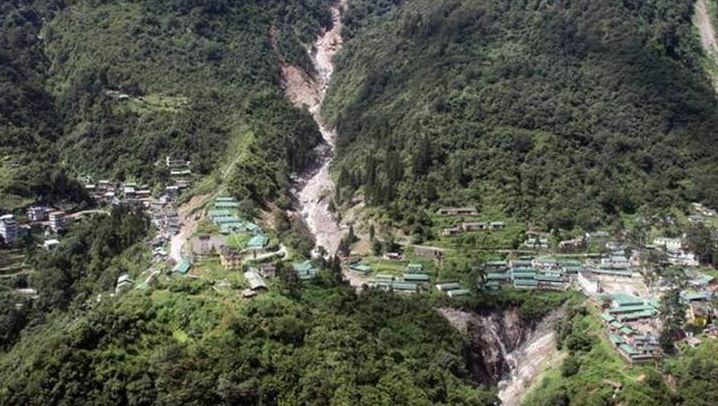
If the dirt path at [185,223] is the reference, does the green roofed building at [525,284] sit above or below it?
below

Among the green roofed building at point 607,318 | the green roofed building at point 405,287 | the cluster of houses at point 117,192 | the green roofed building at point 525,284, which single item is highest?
the cluster of houses at point 117,192

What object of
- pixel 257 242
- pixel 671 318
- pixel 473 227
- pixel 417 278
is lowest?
pixel 671 318

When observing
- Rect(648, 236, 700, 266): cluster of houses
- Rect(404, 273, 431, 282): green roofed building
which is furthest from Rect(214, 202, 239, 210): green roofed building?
Rect(648, 236, 700, 266): cluster of houses

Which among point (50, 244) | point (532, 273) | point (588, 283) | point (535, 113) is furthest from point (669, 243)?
point (50, 244)

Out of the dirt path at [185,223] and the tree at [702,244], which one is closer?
the dirt path at [185,223]

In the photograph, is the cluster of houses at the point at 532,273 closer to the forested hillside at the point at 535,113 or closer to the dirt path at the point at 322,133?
the forested hillside at the point at 535,113

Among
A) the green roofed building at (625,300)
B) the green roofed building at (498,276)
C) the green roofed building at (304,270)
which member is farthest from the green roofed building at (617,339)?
the green roofed building at (304,270)

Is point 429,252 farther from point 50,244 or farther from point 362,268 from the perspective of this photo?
point 50,244
